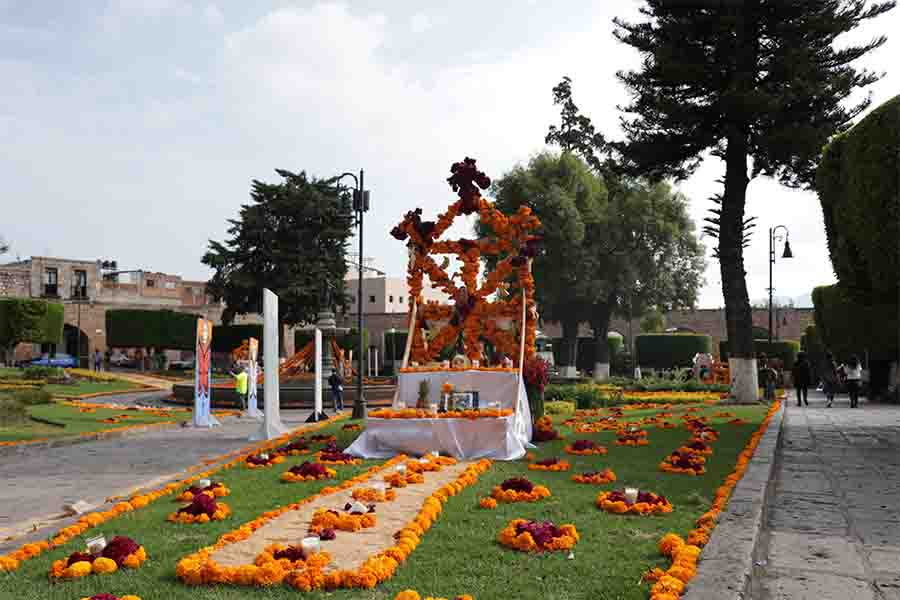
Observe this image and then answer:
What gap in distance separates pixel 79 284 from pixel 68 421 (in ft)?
159

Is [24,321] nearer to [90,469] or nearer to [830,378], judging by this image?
[90,469]

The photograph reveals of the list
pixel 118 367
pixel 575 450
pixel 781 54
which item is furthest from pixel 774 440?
pixel 118 367

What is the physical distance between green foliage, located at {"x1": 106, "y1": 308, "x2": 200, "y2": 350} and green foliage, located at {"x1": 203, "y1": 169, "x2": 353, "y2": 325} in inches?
255

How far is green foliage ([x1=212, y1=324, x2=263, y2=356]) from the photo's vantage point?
52.1 m

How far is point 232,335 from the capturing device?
52719mm

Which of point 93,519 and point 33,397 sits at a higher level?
point 93,519

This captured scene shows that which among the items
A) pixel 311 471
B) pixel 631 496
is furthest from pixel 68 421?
pixel 631 496

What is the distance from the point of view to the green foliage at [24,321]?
42.1 meters

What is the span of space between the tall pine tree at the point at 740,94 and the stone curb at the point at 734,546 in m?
13.4

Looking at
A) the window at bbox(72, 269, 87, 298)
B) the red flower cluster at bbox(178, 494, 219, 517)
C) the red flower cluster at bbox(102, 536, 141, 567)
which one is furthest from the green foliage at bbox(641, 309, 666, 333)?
the red flower cluster at bbox(102, 536, 141, 567)

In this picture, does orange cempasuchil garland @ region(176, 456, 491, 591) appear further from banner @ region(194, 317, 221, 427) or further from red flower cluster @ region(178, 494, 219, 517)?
banner @ region(194, 317, 221, 427)

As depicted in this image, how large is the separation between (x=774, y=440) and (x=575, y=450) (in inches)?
124

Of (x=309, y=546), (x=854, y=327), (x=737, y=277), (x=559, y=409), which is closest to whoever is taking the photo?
(x=309, y=546)

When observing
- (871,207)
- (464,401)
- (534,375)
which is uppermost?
(871,207)
